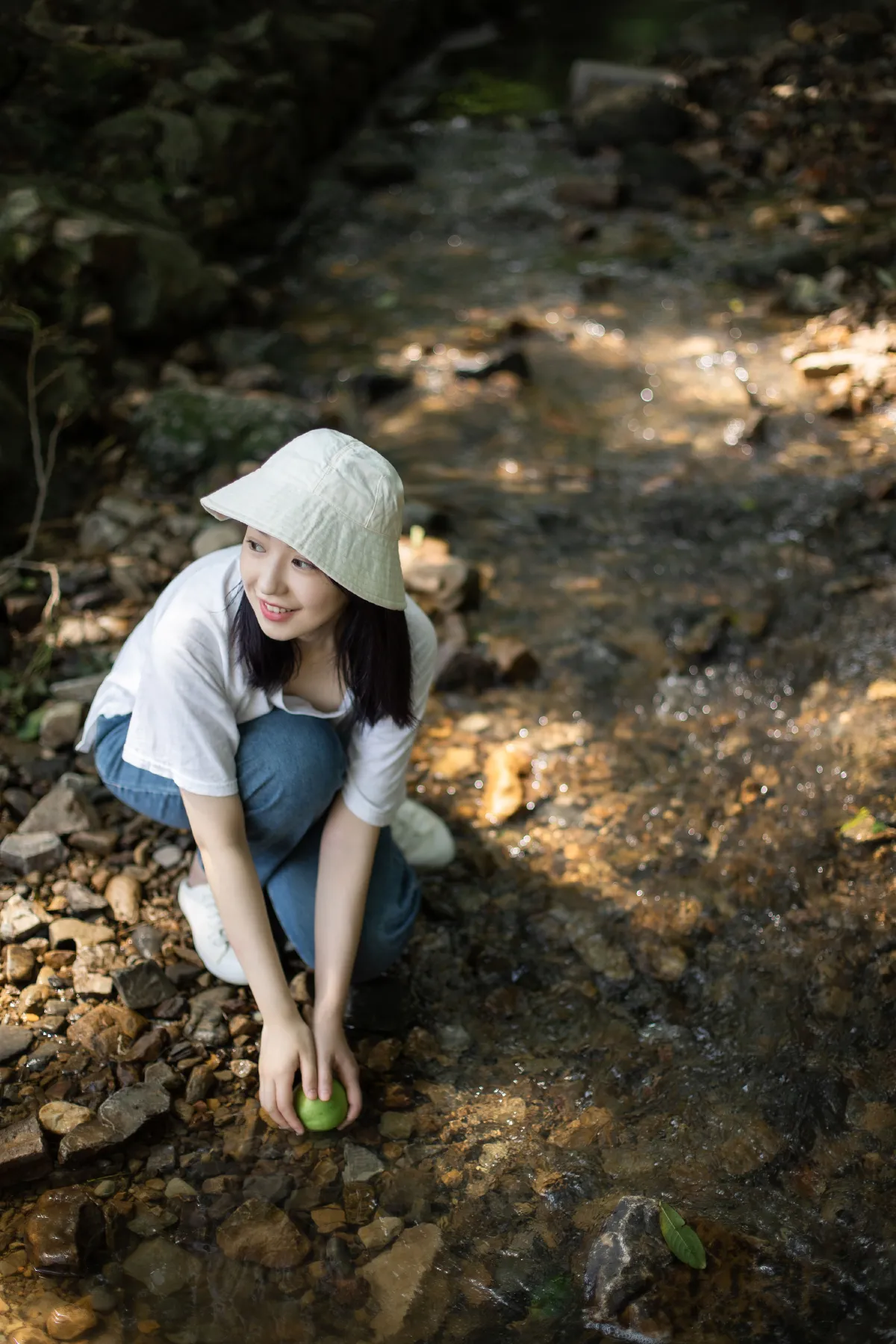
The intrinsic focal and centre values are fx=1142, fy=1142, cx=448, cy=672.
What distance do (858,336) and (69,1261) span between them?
14.6 feet

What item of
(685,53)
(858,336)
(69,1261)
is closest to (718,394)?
(858,336)

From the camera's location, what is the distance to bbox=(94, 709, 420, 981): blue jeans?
1.98 meters

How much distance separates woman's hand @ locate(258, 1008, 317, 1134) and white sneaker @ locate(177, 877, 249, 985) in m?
0.29

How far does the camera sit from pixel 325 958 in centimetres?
200

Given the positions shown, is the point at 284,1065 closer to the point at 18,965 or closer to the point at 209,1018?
the point at 209,1018

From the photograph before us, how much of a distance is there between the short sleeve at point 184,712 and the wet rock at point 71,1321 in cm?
76

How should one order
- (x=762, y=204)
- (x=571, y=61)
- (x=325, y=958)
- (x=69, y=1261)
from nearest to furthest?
(x=69, y=1261), (x=325, y=958), (x=762, y=204), (x=571, y=61)

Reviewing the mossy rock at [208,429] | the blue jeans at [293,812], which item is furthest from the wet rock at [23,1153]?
the mossy rock at [208,429]

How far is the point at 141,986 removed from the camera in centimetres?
215

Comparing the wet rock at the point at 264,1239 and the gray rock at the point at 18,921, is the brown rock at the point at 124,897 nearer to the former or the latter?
the gray rock at the point at 18,921

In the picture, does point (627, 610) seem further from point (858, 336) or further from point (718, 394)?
point (858, 336)

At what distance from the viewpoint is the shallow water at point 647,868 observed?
68.9 inches

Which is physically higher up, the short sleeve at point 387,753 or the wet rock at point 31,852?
the short sleeve at point 387,753

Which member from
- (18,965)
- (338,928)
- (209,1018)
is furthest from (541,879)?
(18,965)
